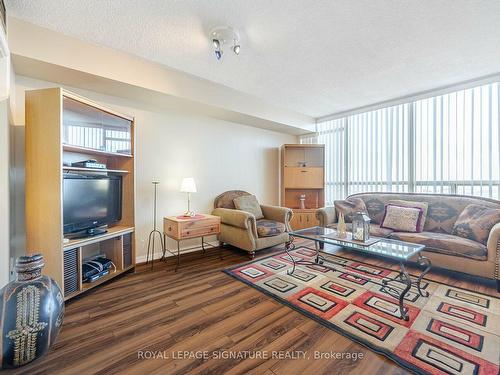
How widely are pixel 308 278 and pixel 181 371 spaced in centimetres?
167

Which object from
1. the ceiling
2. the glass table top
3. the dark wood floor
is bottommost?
the dark wood floor

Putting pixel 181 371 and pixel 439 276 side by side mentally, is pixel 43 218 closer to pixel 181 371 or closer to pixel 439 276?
pixel 181 371

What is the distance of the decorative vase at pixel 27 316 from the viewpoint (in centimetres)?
133

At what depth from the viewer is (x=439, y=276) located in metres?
2.70

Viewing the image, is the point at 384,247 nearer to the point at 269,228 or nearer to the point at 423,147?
the point at 269,228

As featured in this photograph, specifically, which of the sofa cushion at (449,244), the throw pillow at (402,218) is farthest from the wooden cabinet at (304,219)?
the sofa cushion at (449,244)

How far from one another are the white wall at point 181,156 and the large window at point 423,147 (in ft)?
5.68

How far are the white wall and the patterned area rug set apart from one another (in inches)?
60.2

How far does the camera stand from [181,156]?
143 inches

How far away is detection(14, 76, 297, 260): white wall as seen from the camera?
3.00 metres

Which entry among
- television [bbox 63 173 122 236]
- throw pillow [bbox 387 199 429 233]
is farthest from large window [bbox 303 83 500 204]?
television [bbox 63 173 122 236]

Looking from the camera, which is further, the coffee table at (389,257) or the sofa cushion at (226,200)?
the sofa cushion at (226,200)

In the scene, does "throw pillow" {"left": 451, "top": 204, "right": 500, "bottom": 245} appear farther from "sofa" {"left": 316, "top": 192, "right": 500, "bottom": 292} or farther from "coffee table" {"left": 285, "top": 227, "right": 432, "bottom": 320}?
"coffee table" {"left": 285, "top": 227, "right": 432, "bottom": 320}

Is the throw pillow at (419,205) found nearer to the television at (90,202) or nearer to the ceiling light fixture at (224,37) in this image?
the ceiling light fixture at (224,37)
